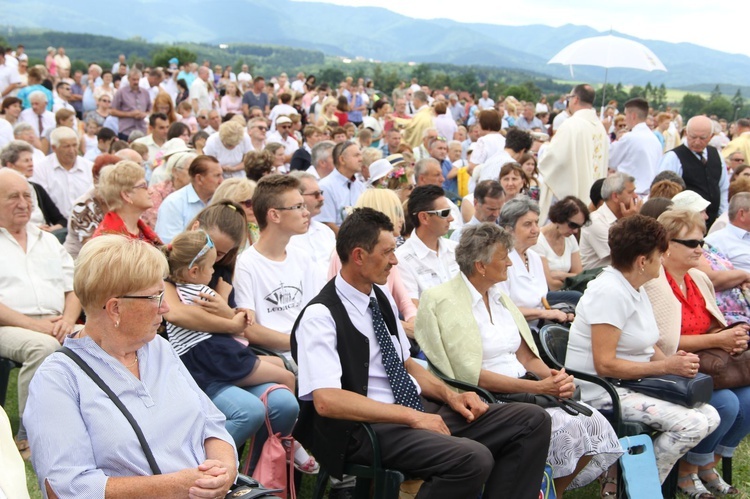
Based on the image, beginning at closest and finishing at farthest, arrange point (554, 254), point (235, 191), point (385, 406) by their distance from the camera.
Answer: point (385, 406)
point (235, 191)
point (554, 254)

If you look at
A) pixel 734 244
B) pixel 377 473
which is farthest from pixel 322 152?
pixel 377 473

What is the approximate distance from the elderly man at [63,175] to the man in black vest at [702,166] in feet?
21.1

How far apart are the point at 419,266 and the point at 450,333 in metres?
1.15

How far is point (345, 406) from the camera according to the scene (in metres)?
3.30

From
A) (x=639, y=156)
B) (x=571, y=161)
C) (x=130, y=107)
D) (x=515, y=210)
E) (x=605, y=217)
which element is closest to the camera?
(x=515, y=210)

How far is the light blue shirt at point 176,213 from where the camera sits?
6.00 meters

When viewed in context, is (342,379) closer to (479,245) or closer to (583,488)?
(479,245)

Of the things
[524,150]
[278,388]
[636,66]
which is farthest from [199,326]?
[636,66]

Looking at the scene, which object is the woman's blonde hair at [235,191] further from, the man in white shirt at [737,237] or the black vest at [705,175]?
the black vest at [705,175]

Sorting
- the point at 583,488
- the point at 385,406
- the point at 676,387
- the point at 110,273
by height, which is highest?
the point at 110,273

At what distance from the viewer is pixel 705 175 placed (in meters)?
8.45

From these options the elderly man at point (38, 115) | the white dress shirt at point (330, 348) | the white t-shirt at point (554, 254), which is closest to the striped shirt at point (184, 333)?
the white dress shirt at point (330, 348)

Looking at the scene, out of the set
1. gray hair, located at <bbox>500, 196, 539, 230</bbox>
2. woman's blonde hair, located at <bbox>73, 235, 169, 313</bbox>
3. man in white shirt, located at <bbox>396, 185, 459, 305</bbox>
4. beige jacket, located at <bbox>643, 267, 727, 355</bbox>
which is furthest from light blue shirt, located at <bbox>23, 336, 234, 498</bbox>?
gray hair, located at <bbox>500, 196, 539, 230</bbox>

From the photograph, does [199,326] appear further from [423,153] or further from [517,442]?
[423,153]
